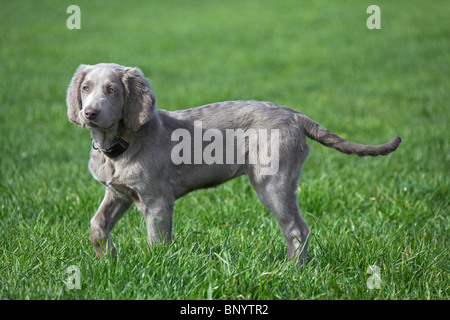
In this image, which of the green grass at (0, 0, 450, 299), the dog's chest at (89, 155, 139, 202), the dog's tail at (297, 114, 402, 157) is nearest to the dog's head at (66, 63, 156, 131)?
the dog's chest at (89, 155, 139, 202)

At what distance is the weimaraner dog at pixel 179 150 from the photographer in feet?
10.7

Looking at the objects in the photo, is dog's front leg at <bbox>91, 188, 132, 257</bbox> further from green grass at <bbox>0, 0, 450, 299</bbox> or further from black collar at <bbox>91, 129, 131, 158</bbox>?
black collar at <bbox>91, 129, 131, 158</bbox>

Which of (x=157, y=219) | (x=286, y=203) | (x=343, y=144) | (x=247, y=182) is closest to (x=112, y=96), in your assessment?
(x=157, y=219)

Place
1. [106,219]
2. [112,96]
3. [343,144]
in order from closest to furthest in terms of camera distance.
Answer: [112,96] → [343,144] → [106,219]

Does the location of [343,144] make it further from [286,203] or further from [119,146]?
[119,146]

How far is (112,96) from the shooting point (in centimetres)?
318

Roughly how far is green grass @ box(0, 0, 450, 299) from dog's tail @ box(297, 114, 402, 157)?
655 millimetres

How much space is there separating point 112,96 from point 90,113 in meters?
0.24

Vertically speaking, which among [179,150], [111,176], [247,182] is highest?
[179,150]

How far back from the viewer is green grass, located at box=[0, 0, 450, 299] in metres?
3.06

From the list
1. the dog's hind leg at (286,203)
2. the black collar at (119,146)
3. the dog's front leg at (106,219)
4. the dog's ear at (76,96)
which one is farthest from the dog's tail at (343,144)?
the dog's ear at (76,96)

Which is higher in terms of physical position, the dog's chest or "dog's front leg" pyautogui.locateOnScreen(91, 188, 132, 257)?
the dog's chest

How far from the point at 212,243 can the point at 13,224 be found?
1676mm

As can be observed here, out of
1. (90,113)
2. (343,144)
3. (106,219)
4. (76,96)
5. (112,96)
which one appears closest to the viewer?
(90,113)
